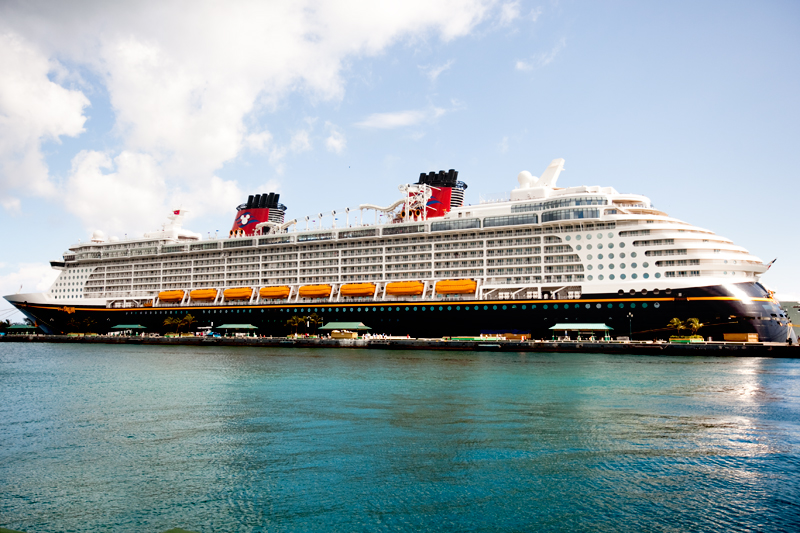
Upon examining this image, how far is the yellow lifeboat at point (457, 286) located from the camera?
71812 mm

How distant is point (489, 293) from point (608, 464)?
5411 cm

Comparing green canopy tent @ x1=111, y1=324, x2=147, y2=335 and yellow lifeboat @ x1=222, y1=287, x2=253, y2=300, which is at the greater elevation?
yellow lifeboat @ x1=222, y1=287, x2=253, y2=300

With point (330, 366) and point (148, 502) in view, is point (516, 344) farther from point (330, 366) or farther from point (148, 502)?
point (148, 502)

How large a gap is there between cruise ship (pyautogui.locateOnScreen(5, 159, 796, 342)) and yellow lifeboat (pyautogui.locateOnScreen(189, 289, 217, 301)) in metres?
0.30

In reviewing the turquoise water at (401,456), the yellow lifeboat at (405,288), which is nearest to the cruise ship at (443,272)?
the yellow lifeboat at (405,288)

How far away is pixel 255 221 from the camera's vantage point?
101 meters

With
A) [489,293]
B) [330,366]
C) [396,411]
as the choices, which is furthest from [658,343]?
[396,411]

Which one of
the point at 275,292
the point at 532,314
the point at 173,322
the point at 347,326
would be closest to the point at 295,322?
the point at 275,292

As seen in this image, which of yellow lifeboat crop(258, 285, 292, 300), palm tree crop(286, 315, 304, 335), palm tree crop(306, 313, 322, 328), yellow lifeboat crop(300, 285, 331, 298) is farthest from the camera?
yellow lifeboat crop(258, 285, 292, 300)

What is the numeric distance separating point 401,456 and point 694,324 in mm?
49367

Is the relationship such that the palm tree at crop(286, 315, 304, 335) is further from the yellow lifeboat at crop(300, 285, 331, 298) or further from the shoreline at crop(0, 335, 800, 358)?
the yellow lifeboat at crop(300, 285, 331, 298)

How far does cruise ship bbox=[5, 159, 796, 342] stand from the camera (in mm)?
59875

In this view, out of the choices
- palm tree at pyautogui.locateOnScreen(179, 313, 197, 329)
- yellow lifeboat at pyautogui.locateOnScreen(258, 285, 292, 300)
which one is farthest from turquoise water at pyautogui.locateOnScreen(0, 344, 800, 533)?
palm tree at pyautogui.locateOnScreen(179, 313, 197, 329)

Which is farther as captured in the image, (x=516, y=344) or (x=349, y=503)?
(x=516, y=344)
